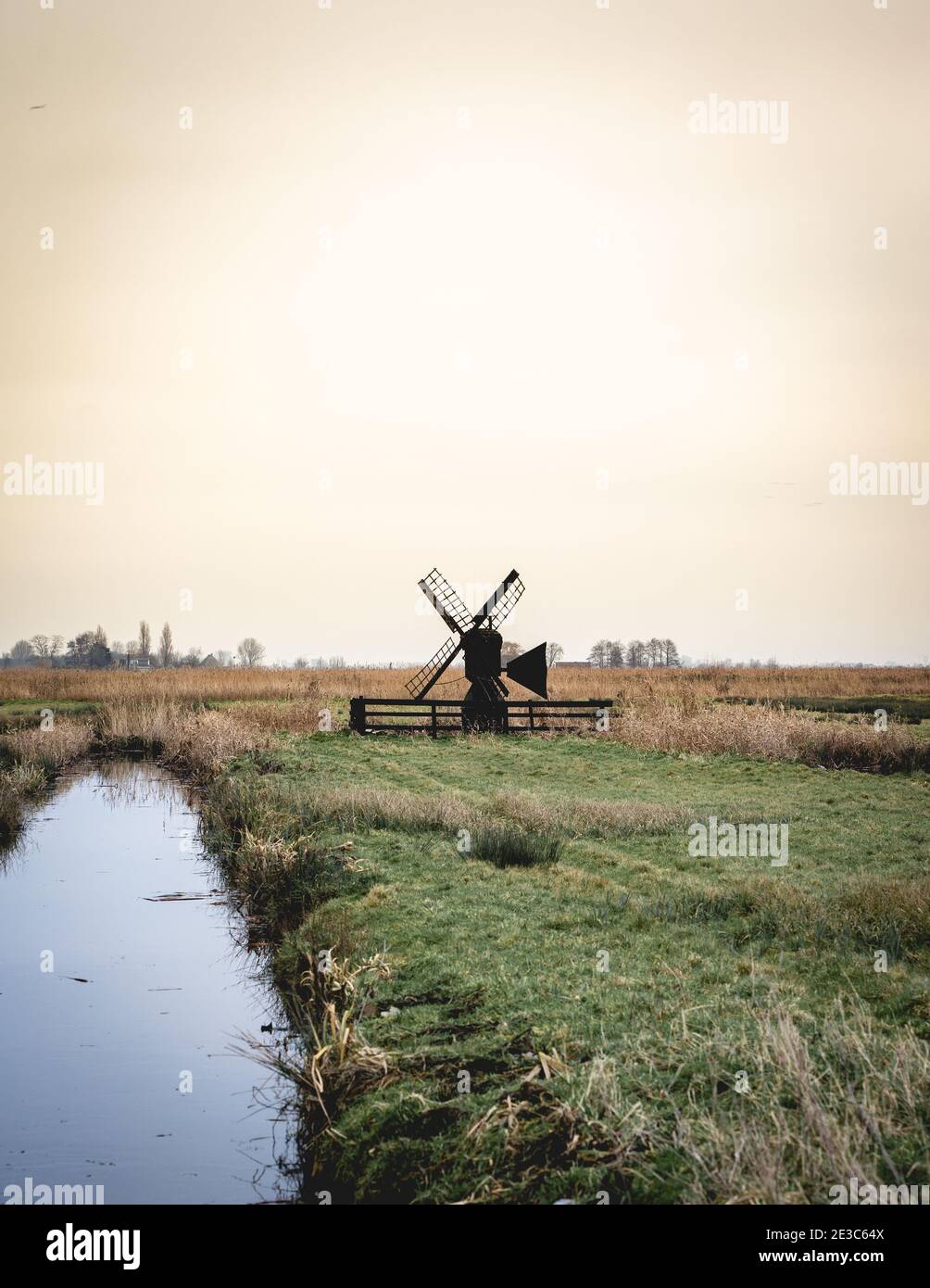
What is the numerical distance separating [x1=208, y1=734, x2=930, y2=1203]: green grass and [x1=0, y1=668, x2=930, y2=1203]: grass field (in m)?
0.03

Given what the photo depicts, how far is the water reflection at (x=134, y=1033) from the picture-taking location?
311 inches

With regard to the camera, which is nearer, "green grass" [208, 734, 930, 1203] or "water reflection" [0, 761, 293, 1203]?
"green grass" [208, 734, 930, 1203]

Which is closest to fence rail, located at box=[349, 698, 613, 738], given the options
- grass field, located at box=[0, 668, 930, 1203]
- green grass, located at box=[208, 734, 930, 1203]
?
grass field, located at box=[0, 668, 930, 1203]

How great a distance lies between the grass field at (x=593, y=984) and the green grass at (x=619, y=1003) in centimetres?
3

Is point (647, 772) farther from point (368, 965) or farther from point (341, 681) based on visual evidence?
point (341, 681)

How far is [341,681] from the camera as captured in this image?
5988 centimetres

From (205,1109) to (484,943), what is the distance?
314 cm

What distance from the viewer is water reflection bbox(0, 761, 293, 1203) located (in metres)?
7.90

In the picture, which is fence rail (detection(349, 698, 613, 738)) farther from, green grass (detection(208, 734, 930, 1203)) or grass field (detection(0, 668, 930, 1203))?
green grass (detection(208, 734, 930, 1203))

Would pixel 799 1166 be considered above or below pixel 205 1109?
above

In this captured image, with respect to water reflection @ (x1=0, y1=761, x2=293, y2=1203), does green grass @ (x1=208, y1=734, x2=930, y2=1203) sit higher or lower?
higher

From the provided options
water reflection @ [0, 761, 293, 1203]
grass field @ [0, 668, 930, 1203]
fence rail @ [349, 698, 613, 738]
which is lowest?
water reflection @ [0, 761, 293, 1203]

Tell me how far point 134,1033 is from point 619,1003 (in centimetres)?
513
